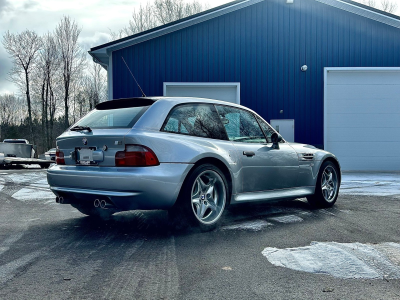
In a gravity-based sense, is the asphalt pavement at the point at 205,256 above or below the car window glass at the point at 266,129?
below

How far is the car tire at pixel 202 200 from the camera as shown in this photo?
14.3 ft

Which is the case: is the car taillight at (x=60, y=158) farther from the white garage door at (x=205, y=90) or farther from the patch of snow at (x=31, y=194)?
the white garage door at (x=205, y=90)

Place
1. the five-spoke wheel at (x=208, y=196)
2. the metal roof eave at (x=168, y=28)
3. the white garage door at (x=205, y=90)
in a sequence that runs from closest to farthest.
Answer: the five-spoke wheel at (x=208, y=196), the metal roof eave at (x=168, y=28), the white garage door at (x=205, y=90)

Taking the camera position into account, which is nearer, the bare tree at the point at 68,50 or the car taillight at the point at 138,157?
the car taillight at the point at 138,157

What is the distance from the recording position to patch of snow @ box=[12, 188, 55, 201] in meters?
7.69

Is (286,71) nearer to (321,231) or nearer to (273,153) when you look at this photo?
(273,153)

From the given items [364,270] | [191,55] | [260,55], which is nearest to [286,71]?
[260,55]

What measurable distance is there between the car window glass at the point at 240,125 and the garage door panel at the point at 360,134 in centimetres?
924

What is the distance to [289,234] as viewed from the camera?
453 cm

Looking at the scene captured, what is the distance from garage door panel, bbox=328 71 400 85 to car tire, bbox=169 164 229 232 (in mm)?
10655

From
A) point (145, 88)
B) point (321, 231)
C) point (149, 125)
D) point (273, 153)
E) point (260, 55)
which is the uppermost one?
point (260, 55)

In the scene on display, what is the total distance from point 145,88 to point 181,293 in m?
11.7

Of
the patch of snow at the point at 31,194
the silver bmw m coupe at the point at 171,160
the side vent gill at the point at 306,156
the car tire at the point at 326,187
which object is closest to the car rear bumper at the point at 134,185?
the silver bmw m coupe at the point at 171,160

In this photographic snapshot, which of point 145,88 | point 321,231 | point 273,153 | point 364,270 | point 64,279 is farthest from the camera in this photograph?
point 145,88
